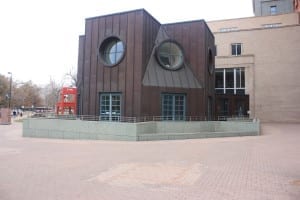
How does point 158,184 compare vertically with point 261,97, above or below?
below

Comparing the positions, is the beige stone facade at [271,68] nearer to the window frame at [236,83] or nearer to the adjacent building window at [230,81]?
the window frame at [236,83]

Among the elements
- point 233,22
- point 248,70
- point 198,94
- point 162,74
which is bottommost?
point 198,94

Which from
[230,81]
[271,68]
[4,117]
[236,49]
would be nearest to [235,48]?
[236,49]

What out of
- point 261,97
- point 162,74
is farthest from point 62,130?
point 261,97

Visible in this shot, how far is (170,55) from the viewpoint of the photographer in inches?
933

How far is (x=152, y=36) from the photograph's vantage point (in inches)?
892

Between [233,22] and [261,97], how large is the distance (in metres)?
15.4

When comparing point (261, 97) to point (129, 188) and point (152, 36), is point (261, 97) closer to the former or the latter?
point (152, 36)

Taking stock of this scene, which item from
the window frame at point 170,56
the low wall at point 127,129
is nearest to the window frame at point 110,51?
the window frame at point 170,56

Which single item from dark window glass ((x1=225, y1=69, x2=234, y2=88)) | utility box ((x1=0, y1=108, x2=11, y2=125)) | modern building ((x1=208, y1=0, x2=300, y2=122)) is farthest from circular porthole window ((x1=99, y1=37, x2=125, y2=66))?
dark window glass ((x1=225, y1=69, x2=234, y2=88))

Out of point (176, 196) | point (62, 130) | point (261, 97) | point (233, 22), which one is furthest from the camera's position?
point (233, 22)

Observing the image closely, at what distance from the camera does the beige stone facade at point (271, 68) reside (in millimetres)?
35719

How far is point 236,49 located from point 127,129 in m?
27.0

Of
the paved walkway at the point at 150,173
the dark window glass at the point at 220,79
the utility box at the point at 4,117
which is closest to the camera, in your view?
the paved walkway at the point at 150,173
